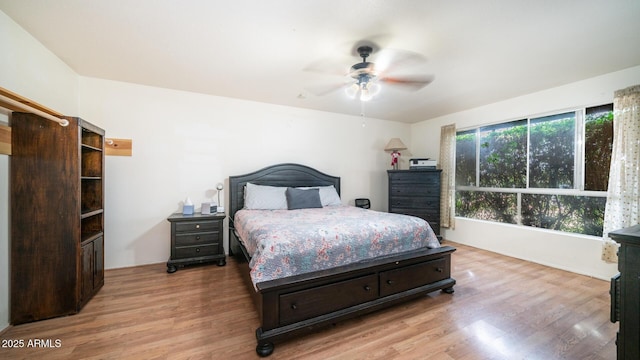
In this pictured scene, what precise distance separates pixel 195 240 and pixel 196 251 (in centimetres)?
14

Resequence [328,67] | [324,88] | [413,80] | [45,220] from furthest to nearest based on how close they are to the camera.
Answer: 1. [324,88]
2. [413,80]
3. [328,67]
4. [45,220]

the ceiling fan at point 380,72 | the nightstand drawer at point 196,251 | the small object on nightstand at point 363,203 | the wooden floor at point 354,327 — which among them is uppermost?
the ceiling fan at point 380,72

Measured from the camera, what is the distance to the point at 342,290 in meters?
1.89

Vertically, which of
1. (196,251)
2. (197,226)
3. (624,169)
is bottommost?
(196,251)

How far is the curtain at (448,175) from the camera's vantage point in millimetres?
4355

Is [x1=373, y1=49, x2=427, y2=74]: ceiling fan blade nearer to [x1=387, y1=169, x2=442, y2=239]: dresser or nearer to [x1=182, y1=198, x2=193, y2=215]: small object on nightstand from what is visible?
[x1=387, y1=169, x2=442, y2=239]: dresser

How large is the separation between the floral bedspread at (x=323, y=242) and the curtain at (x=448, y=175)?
2286 millimetres

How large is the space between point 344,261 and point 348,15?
191cm

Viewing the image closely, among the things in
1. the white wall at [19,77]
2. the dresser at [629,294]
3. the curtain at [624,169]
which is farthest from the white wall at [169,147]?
the curtain at [624,169]

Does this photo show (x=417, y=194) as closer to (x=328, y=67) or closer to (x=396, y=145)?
(x=396, y=145)

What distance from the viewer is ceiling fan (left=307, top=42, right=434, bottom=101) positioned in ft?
7.09

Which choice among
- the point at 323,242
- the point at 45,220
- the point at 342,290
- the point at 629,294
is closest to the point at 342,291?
the point at 342,290

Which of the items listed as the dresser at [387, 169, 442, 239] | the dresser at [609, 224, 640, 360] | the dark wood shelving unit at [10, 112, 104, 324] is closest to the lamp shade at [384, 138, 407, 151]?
the dresser at [387, 169, 442, 239]

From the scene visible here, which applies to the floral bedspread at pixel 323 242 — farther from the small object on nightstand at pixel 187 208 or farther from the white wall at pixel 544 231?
the white wall at pixel 544 231
